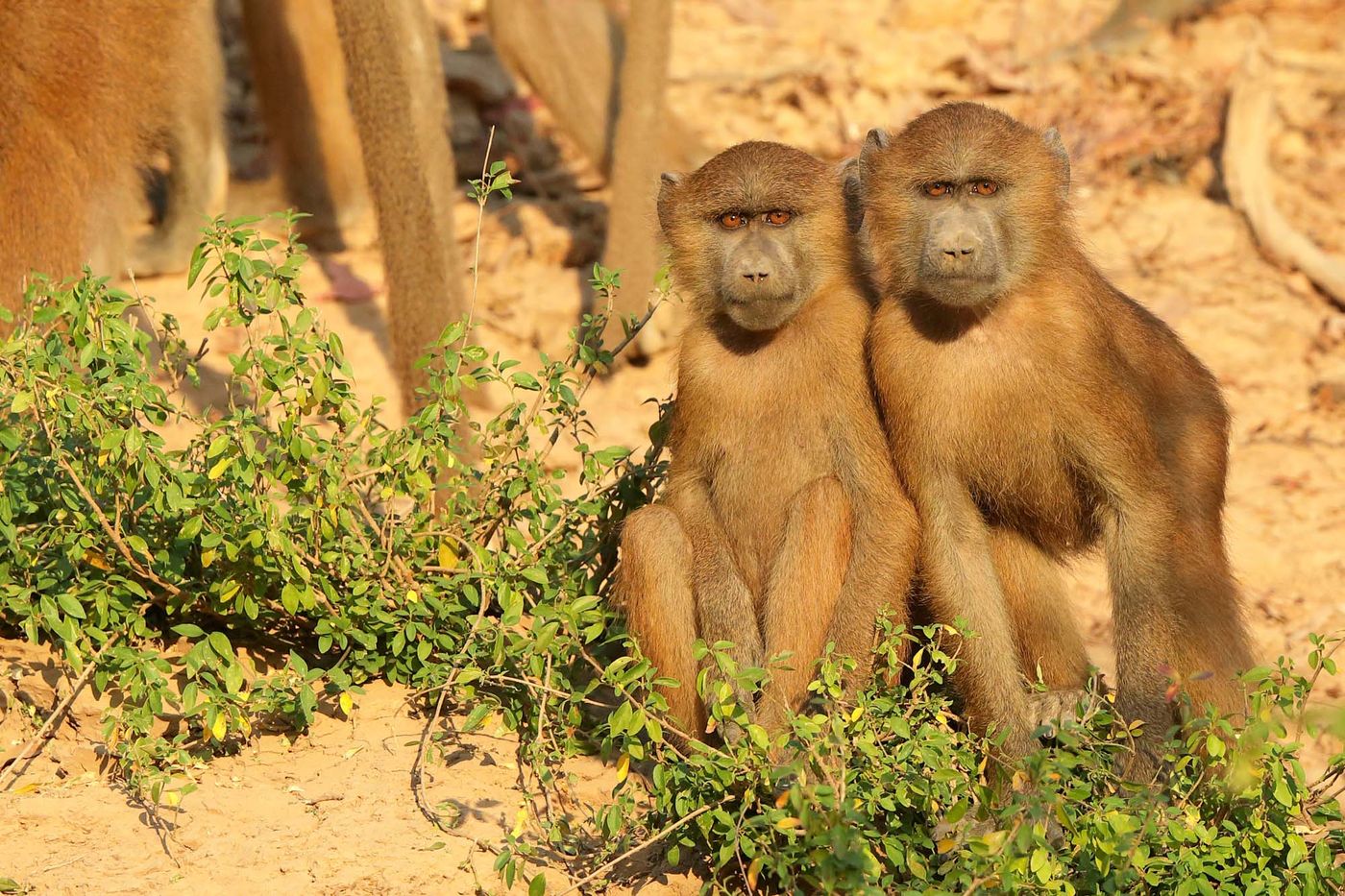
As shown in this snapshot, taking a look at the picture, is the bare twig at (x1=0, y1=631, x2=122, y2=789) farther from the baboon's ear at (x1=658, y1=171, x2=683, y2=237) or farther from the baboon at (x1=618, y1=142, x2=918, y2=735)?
the baboon's ear at (x1=658, y1=171, x2=683, y2=237)

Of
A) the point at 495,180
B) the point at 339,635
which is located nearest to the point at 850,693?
the point at 339,635

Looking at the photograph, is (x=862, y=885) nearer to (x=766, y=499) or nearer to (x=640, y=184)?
(x=766, y=499)

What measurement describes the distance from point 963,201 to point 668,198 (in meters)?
0.91

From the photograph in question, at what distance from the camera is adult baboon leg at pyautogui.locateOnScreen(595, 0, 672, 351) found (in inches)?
292

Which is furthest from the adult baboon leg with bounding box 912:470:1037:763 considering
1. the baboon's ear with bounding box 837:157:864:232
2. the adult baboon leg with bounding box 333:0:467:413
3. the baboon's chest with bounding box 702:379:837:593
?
the adult baboon leg with bounding box 333:0:467:413

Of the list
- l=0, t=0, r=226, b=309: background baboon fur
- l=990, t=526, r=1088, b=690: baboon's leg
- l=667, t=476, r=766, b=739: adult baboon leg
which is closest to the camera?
l=667, t=476, r=766, b=739: adult baboon leg

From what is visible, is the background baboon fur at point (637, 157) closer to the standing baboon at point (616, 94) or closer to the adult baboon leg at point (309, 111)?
the standing baboon at point (616, 94)

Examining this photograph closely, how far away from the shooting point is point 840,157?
9039 millimetres

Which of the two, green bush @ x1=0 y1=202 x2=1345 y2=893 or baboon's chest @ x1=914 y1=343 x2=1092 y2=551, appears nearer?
green bush @ x1=0 y1=202 x2=1345 y2=893

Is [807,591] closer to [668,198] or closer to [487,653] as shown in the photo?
[487,653]

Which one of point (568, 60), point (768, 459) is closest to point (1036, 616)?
point (768, 459)

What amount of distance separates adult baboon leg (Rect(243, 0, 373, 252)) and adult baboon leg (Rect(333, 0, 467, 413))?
2316mm

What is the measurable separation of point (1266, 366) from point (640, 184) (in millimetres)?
3116

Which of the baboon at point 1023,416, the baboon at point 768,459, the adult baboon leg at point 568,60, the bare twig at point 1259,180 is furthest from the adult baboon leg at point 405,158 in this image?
the bare twig at point 1259,180
